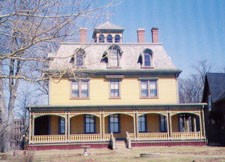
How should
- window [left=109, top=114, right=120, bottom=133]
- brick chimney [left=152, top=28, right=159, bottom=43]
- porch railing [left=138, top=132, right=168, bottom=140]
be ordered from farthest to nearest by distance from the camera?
brick chimney [left=152, top=28, right=159, bottom=43]
window [left=109, top=114, right=120, bottom=133]
porch railing [left=138, top=132, right=168, bottom=140]

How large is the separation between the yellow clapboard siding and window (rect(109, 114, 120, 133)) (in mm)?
1313

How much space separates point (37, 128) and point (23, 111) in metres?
20.7

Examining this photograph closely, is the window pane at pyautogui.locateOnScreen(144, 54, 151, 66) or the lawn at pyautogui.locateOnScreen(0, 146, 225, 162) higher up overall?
the window pane at pyautogui.locateOnScreen(144, 54, 151, 66)

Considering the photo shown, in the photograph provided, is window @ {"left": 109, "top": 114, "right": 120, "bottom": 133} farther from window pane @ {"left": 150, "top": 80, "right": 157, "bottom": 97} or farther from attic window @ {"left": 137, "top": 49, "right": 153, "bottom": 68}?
attic window @ {"left": 137, "top": 49, "right": 153, "bottom": 68}

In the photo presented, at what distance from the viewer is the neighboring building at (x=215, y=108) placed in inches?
1035

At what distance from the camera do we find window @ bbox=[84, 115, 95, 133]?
25234mm

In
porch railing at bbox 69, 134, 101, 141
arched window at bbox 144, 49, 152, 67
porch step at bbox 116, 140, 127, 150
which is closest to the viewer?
porch step at bbox 116, 140, 127, 150

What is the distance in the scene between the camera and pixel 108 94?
25.5m

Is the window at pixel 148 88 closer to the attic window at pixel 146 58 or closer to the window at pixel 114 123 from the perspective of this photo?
the attic window at pixel 146 58

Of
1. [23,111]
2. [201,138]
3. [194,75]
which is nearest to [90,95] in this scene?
[201,138]

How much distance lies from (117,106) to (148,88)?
3840 mm

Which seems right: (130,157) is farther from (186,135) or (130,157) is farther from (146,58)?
(146,58)

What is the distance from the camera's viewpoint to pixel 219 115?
26.6m

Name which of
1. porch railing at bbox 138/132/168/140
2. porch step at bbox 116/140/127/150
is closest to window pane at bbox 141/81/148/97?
porch railing at bbox 138/132/168/140
